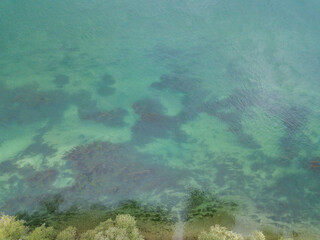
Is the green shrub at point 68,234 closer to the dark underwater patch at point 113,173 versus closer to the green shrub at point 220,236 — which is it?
the dark underwater patch at point 113,173

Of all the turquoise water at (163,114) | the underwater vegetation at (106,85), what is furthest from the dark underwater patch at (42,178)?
the underwater vegetation at (106,85)

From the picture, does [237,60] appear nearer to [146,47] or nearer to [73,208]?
[146,47]

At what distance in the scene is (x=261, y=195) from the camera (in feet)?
79.7

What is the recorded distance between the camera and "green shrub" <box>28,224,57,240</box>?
61.3ft

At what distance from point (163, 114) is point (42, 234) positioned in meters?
14.2

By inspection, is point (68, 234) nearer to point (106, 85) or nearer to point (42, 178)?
point (42, 178)

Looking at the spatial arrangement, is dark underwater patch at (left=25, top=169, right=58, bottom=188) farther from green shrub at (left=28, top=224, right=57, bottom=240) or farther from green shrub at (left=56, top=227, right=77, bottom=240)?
green shrub at (left=56, top=227, right=77, bottom=240)

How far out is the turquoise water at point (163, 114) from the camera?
78.3ft

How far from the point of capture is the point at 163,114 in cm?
2864

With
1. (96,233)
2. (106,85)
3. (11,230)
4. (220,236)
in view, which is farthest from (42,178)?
(220,236)

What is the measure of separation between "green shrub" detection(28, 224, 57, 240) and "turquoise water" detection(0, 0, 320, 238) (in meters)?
2.95

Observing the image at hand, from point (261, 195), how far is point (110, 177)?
1170cm

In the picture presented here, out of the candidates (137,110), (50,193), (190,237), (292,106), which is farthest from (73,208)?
(292,106)

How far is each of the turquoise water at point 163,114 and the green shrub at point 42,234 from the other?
2954 mm
